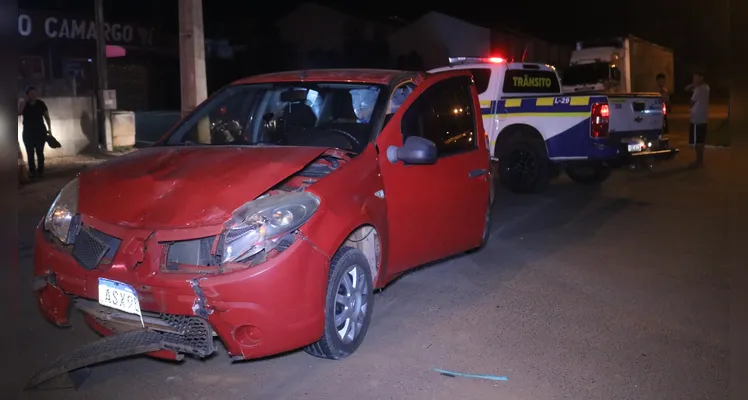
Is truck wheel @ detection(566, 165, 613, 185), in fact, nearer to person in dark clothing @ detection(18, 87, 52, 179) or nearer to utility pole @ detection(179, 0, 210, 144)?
utility pole @ detection(179, 0, 210, 144)

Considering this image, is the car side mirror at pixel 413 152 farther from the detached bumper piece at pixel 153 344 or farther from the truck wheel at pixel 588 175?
the truck wheel at pixel 588 175

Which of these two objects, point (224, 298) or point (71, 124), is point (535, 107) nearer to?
point (224, 298)

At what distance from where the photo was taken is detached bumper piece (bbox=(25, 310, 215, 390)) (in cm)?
379

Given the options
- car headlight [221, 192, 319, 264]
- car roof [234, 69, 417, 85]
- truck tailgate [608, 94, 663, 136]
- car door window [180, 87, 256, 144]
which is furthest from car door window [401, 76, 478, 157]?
truck tailgate [608, 94, 663, 136]

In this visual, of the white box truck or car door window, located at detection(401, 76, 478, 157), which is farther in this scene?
the white box truck

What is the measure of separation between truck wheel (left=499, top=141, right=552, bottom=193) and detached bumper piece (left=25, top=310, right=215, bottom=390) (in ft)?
25.7

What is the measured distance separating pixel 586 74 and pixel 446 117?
17270 mm

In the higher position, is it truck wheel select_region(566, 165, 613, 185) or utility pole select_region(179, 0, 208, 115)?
utility pole select_region(179, 0, 208, 115)

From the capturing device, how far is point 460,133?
20.0 ft

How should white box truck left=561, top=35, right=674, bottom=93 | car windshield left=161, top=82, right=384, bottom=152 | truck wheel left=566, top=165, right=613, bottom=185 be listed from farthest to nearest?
white box truck left=561, top=35, right=674, bottom=93
truck wheel left=566, top=165, right=613, bottom=185
car windshield left=161, top=82, right=384, bottom=152

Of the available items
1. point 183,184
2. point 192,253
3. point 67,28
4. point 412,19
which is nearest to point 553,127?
point 183,184

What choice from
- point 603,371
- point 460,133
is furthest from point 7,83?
point 603,371

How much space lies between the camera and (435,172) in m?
5.44

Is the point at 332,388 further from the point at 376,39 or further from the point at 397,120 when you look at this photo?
the point at 376,39
